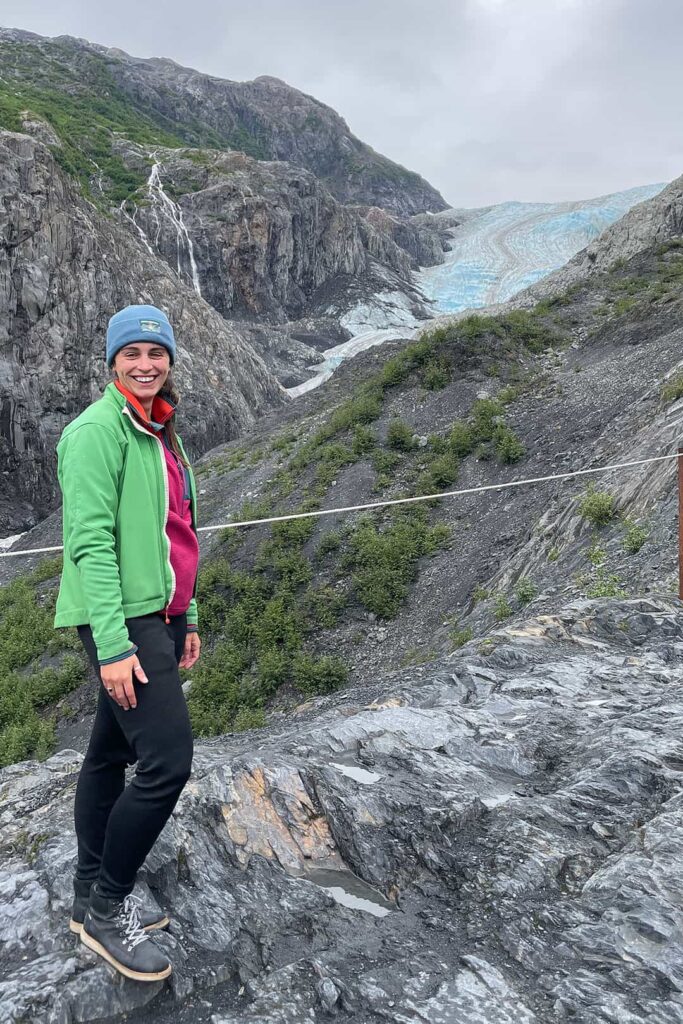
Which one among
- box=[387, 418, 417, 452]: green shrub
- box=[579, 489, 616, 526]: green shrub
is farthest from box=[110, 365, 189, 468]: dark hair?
box=[387, 418, 417, 452]: green shrub

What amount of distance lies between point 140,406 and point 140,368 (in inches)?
6.4

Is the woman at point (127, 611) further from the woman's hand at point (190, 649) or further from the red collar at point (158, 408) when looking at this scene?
the woman's hand at point (190, 649)

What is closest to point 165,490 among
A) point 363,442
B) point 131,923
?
point 131,923

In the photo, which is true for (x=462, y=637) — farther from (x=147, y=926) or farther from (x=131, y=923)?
(x=131, y=923)

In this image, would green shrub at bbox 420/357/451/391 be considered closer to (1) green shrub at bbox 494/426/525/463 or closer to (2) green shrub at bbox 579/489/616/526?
(1) green shrub at bbox 494/426/525/463

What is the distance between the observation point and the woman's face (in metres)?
2.47

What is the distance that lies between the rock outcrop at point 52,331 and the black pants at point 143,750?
28.1 meters

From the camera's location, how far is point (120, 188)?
160ft

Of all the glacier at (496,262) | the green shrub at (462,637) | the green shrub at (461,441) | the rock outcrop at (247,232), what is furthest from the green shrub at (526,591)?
the rock outcrop at (247,232)

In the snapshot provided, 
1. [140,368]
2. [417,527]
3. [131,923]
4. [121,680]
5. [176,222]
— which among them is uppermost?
[176,222]

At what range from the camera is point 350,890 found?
292 centimetres

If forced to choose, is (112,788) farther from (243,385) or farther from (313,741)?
(243,385)

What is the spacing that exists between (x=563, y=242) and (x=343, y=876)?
76357 millimetres

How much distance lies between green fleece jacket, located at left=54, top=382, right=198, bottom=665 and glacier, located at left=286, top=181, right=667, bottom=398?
161 ft
